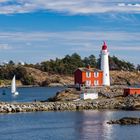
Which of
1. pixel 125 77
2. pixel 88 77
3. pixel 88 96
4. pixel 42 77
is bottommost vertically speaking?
pixel 88 96

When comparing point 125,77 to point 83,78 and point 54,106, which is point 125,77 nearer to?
point 83,78

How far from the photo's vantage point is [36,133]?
52.7 m

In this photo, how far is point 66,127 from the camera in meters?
57.2

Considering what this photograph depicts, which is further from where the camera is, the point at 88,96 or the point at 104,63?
the point at 104,63

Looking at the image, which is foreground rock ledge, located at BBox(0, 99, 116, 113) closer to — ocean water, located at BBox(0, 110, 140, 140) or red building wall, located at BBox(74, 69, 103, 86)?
ocean water, located at BBox(0, 110, 140, 140)

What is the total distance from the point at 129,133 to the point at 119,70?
145 m

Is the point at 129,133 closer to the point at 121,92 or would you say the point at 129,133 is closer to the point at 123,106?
the point at 123,106

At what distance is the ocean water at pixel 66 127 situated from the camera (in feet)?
166

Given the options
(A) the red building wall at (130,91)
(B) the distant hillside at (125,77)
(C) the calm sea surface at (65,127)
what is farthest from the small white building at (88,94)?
(B) the distant hillside at (125,77)

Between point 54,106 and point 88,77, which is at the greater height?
point 88,77

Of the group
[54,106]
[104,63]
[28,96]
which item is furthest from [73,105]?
[28,96]

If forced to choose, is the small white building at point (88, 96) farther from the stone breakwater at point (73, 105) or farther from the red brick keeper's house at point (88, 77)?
the red brick keeper's house at point (88, 77)

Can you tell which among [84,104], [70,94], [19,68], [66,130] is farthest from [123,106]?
[19,68]

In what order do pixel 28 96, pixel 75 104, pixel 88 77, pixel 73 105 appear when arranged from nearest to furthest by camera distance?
pixel 73 105 → pixel 75 104 → pixel 88 77 → pixel 28 96
